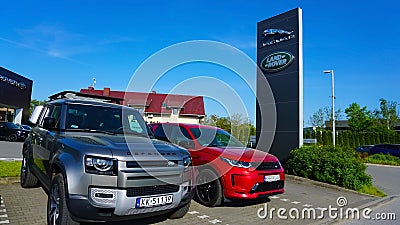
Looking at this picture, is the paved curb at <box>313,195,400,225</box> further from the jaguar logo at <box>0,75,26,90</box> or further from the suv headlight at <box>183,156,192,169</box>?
the jaguar logo at <box>0,75,26,90</box>

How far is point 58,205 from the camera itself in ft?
13.0

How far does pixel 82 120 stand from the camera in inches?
202

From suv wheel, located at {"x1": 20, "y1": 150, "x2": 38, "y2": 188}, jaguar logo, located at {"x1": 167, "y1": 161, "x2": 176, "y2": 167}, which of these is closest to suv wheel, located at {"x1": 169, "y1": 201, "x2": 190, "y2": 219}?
jaguar logo, located at {"x1": 167, "y1": 161, "x2": 176, "y2": 167}

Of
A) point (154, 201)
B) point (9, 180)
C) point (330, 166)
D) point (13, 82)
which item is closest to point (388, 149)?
point (330, 166)

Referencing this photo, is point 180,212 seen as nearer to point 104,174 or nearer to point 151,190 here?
point 151,190

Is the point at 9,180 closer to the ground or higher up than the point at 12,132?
closer to the ground

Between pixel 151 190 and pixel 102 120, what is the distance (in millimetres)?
1923

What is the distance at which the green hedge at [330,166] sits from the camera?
8961 millimetres

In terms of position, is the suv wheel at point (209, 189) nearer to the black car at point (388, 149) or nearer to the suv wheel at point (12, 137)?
the suv wheel at point (12, 137)

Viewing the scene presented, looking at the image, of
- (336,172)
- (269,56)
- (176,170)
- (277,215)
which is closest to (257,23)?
(269,56)

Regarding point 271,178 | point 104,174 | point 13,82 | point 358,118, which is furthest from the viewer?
point 358,118

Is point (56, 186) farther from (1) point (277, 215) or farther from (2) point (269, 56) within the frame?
(2) point (269, 56)

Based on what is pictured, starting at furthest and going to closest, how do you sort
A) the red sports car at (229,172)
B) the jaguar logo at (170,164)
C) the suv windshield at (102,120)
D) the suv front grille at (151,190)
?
the red sports car at (229,172) → the suv windshield at (102,120) → the jaguar logo at (170,164) → the suv front grille at (151,190)

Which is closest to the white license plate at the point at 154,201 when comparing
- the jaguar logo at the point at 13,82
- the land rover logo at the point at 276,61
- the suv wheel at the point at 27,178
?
the suv wheel at the point at 27,178
